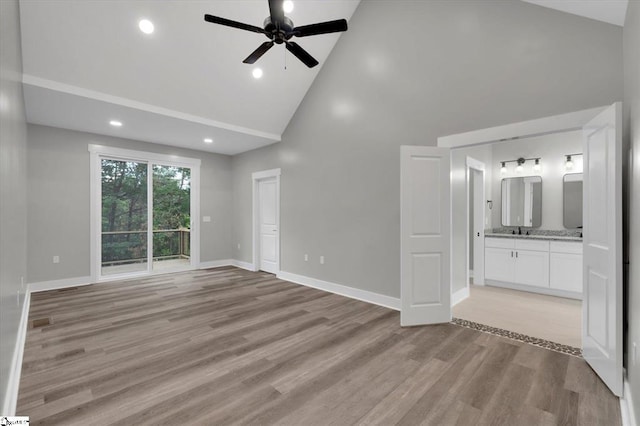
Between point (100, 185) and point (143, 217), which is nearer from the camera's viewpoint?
point (100, 185)

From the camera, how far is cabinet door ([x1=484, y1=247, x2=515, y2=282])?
4.99 meters

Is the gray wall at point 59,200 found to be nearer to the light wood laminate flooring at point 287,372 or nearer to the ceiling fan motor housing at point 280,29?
the light wood laminate flooring at point 287,372

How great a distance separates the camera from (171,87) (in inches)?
165

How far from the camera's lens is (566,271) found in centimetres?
442

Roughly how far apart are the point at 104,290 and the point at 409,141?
553 centimetres

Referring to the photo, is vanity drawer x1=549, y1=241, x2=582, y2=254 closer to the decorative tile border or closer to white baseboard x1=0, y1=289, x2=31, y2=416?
the decorative tile border

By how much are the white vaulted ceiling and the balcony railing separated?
2.06 meters

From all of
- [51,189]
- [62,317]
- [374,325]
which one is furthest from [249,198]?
[374,325]

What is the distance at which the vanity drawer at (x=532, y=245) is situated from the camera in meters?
4.66

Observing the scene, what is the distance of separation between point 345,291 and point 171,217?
4.36 meters

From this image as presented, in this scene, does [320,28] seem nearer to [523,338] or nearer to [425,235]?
[425,235]

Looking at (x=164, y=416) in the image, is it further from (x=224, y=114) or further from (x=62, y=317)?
(x=224, y=114)

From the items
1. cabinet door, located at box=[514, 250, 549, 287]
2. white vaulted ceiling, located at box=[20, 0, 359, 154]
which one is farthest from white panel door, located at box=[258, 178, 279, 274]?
cabinet door, located at box=[514, 250, 549, 287]

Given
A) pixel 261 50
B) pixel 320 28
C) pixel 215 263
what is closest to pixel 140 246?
pixel 215 263
